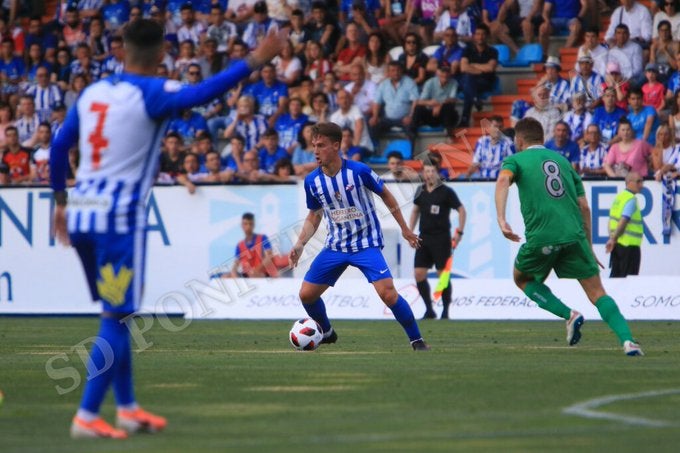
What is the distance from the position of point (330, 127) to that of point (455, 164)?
34.6 ft

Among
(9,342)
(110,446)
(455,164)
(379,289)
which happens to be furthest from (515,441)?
(455,164)

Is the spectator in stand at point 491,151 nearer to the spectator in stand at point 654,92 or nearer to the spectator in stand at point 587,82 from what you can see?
the spectator in stand at point 587,82

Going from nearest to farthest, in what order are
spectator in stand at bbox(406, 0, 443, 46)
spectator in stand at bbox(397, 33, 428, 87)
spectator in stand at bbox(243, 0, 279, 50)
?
1. spectator in stand at bbox(397, 33, 428, 87)
2. spectator in stand at bbox(406, 0, 443, 46)
3. spectator in stand at bbox(243, 0, 279, 50)

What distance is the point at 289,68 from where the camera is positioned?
25.1 meters

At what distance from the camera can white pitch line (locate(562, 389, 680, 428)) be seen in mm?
7430

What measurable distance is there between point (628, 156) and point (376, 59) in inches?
216

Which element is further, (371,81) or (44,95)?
(44,95)

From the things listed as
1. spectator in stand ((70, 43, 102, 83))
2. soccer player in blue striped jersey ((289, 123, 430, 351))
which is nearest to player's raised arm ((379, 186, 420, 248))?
soccer player in blue striped jersey ((289, 123, 430, 351))

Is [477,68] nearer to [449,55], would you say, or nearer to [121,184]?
[449,55]

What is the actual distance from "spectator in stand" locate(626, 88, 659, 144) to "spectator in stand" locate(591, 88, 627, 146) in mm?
230

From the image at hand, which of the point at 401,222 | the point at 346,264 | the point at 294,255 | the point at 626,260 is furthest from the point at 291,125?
the point at 401,222

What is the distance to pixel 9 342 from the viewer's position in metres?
15.4

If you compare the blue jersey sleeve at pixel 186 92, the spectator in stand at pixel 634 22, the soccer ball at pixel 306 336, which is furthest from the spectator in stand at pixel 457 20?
the blue jersey sleeve at pixel 186 92

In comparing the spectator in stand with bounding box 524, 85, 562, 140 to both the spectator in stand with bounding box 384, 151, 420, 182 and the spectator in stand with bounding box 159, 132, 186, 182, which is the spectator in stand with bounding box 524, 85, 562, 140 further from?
the spectator in stand with bounding box 159, 132, 186, 182
